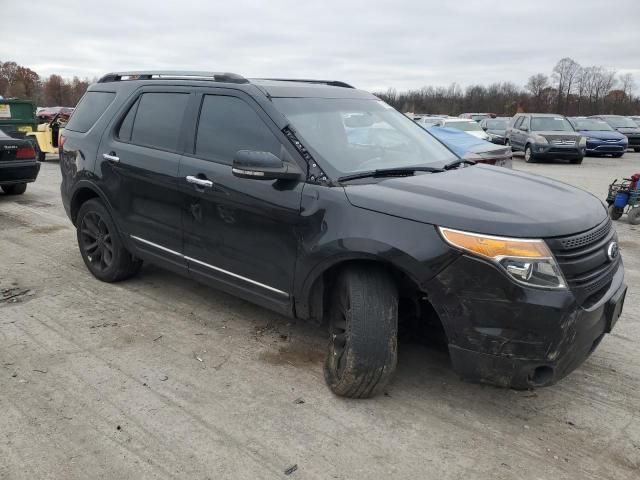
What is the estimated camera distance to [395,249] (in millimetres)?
2889

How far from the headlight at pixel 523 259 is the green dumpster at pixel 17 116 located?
1662 cm

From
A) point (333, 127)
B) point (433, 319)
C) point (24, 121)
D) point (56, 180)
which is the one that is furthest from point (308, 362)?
point (24, 121)

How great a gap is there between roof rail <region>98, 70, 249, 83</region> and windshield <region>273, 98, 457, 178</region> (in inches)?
19.3

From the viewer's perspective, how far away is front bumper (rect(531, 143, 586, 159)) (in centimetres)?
1884

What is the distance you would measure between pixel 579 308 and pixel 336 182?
1.47 meters

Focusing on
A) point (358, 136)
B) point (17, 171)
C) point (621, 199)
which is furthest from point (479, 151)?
point (17, 171)

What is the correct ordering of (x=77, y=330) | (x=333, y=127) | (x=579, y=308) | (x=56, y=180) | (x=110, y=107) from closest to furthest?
(x=579, y=308), (x=333, y=127), (x=77, y=330), (x=110, y=107), (x=56, y=180)

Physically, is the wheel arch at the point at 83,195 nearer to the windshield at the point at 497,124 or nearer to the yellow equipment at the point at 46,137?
the yellow equipment at the point at 46,137

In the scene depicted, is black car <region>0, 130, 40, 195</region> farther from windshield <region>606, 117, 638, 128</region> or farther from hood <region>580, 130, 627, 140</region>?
windshield <region>606, 117, 638, 128</region>

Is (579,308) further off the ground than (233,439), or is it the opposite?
(579,308)

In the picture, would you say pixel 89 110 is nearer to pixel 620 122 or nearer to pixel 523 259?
pixel 523 259

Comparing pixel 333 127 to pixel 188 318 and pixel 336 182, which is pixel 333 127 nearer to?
pixel 336 182

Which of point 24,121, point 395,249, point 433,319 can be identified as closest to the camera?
point 395,249

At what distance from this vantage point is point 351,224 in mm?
3062
